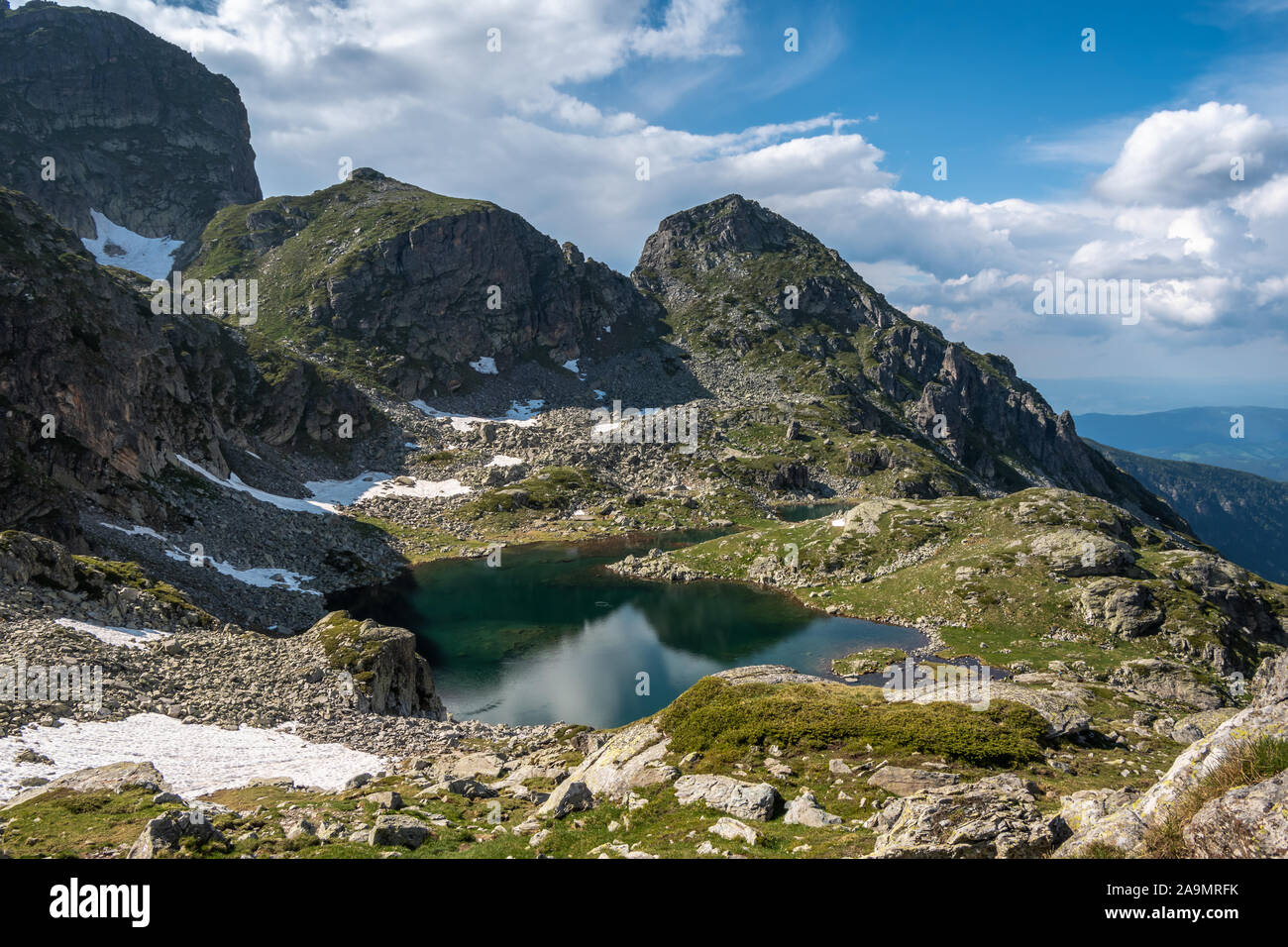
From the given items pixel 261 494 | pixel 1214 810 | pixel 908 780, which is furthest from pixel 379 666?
pixel 261 494

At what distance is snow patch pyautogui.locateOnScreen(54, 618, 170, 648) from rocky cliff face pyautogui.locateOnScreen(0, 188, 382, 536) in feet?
82.9

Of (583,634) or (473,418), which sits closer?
(583,634)

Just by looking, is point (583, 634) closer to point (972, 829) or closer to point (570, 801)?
point (570, 801)

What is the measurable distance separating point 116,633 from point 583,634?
44.6 m

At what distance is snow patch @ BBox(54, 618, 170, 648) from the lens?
39.2 metres

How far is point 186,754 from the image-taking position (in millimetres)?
30703

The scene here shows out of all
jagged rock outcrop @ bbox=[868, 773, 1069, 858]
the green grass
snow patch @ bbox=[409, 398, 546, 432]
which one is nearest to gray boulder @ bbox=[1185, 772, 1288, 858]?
jagged rock outcrop @ bbox=[868, 773, 1069, 858]

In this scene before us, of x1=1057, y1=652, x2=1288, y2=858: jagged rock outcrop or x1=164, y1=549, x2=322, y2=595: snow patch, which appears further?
x1=164, y1=549, x2=322, y2=595: snow patch

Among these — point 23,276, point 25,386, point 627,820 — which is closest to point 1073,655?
point 627,820

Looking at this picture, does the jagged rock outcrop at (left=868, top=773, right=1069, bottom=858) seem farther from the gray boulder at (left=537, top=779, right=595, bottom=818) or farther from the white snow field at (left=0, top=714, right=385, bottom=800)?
the white snow field at (left=0, top=714, right=385, bottom=800)

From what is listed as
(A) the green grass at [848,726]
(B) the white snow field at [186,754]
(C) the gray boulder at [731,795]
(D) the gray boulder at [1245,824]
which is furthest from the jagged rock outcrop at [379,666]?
(D) the gray boulder at [1245,824]
